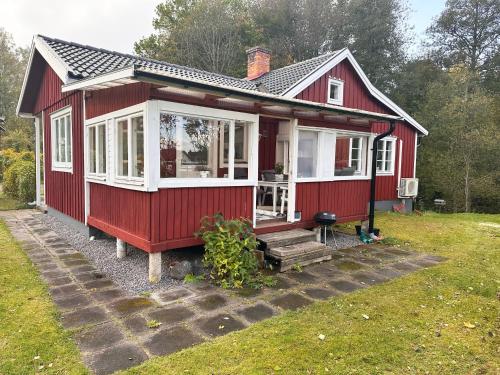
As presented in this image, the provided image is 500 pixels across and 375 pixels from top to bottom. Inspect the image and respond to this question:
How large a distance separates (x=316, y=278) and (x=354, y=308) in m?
1.07

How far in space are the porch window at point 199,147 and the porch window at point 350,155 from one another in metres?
2.72

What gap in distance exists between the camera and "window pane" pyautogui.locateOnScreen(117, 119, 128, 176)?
5.11m

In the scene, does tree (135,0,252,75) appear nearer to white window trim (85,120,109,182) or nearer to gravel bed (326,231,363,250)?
gravel bed (326,231,363,250)

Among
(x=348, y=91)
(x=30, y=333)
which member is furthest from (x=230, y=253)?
(x=348, y=91)

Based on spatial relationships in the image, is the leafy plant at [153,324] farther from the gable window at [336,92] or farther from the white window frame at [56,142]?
the gable window at [336,92]

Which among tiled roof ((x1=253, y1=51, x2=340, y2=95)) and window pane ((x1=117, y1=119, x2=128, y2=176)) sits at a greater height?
tiled roof ((x1=253, y1=51, x2=340, y2=95))

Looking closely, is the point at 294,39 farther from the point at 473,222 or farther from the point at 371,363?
the point at 371,363

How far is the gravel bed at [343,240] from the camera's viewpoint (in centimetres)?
704

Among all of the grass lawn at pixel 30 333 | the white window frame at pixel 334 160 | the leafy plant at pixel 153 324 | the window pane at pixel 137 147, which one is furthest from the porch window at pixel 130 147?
the white window frame at pixel 334 160

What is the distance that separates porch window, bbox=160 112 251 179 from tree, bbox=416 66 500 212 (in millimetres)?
13125

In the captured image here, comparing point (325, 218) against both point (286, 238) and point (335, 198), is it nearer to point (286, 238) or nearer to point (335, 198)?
point (335, 198)

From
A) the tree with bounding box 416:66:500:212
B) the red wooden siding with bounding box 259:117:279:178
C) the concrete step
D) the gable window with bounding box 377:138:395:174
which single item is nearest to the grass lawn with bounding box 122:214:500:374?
the concrete step

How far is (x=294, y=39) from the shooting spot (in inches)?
905

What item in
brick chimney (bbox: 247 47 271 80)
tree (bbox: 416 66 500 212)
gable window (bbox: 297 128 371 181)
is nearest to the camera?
gable window (bbox: 297 128 371 181)
